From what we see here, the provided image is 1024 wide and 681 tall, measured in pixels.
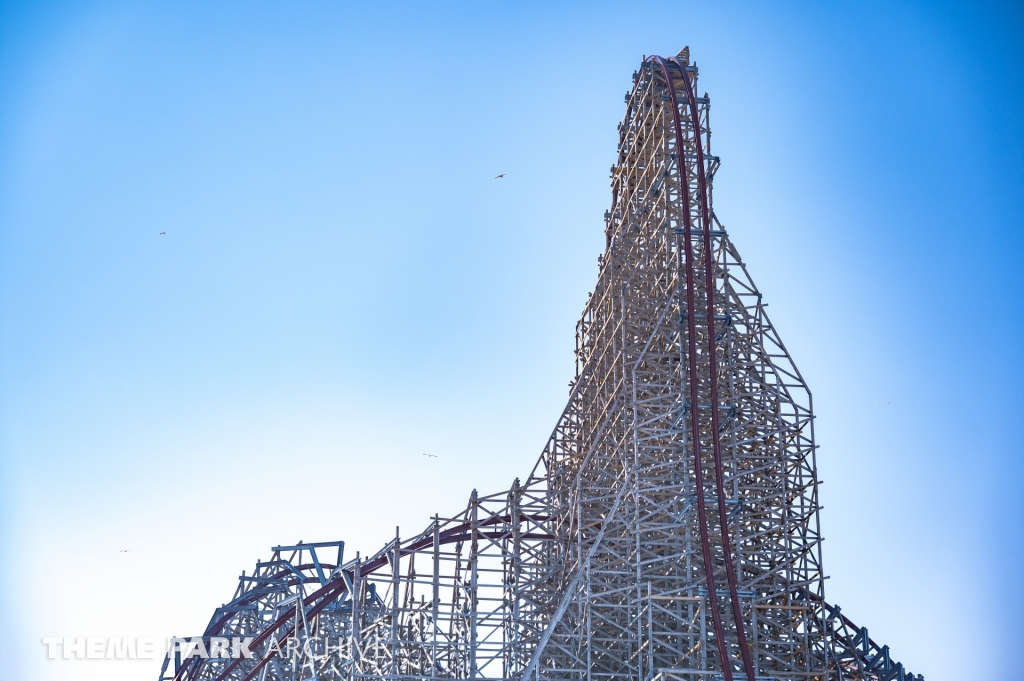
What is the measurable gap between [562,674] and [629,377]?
6609 mm

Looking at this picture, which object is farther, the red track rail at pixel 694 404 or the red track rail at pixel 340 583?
the red track rail at pixel 340 583

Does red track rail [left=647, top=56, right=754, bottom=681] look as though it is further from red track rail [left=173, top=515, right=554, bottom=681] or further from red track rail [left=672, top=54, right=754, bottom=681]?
red track rail [left=173, top=515, right=554, bottom=681]

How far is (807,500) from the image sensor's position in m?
28.9

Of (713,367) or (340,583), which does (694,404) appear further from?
(340,583)

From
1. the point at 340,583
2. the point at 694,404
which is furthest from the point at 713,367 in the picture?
the point at 340,583

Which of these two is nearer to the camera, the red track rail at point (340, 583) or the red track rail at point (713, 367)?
the red track rail at point (713, 367)

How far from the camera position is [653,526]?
2850 cm

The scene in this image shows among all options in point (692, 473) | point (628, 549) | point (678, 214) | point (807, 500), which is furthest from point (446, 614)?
point (678, 214)

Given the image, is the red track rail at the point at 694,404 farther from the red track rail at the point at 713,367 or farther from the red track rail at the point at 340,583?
the red track rail at the point at 340,583

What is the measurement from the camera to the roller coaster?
2809 cm

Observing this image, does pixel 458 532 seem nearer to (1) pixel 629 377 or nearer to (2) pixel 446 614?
(2) pixel 446 614

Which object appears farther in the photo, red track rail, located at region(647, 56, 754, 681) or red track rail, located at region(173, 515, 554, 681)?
red track rail, located at region(173, 515, 554, 681)

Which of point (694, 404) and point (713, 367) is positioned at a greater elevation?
point (713, 367)

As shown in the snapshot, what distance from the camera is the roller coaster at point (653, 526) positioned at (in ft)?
92.2
